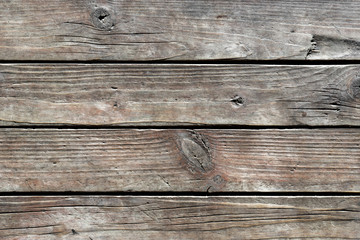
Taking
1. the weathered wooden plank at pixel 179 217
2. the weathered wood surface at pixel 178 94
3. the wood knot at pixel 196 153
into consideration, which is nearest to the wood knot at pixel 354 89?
the weathered wood surface at pixel 178 94

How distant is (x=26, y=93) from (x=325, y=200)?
0.79m

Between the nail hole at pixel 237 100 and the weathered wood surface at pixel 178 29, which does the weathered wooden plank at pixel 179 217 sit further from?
the weathered wood surface at pixel 178 29

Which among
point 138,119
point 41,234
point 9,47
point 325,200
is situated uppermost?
point 9,47

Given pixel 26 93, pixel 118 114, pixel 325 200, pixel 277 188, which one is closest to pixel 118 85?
pixel 118 114

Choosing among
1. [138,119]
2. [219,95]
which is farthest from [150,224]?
[219,95]

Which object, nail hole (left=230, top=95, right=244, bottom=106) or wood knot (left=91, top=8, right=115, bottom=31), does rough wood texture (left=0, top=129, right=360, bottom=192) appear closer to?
nail hole (left=230, top=95, right=244, bottom=106)

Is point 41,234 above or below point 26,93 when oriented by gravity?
below

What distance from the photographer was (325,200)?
823 millimetres

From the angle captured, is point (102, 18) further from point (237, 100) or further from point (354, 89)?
point (354, 89)

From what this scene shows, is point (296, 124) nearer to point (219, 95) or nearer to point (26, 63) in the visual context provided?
point (219, 95)

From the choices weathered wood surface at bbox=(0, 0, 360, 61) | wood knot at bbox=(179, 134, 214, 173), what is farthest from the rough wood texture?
weathered wood surface at bbox=(0, 0, 360, 61)

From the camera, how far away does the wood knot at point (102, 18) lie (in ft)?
2.65

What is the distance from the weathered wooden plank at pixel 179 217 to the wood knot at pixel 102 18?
43 cm

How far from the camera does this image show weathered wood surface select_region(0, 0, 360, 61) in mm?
810
